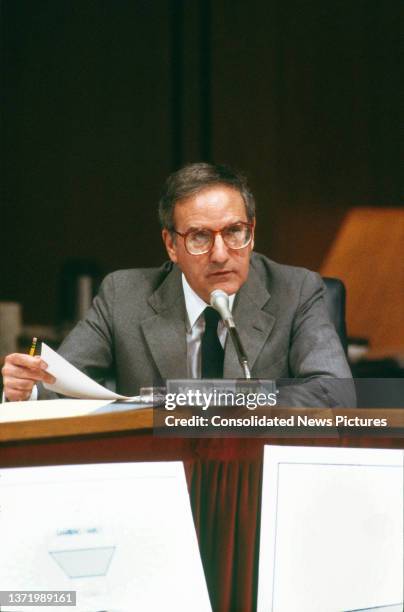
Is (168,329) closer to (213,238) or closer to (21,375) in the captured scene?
(213,238)

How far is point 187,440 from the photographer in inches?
41.9

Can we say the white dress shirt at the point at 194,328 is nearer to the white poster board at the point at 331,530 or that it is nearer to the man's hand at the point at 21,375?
the man's hand at the point at 21,375

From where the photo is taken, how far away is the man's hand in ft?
4.77

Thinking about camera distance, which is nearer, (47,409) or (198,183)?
(47,409)

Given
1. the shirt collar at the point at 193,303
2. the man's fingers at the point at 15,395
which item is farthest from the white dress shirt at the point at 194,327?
the man's fingers at the point at 15,395

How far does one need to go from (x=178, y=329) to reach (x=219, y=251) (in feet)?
0.76

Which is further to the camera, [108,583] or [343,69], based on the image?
[343,69]

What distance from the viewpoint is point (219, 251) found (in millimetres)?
1789

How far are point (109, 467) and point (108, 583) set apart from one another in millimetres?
133

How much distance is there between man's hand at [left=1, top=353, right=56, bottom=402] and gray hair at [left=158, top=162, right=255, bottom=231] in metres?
0.55

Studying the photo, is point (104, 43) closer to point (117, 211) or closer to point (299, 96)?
point (117, 211)

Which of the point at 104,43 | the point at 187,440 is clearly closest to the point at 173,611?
the point at 187,440

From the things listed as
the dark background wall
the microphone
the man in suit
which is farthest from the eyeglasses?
the dark background wall

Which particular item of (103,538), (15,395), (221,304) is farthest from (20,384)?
(103,538)
